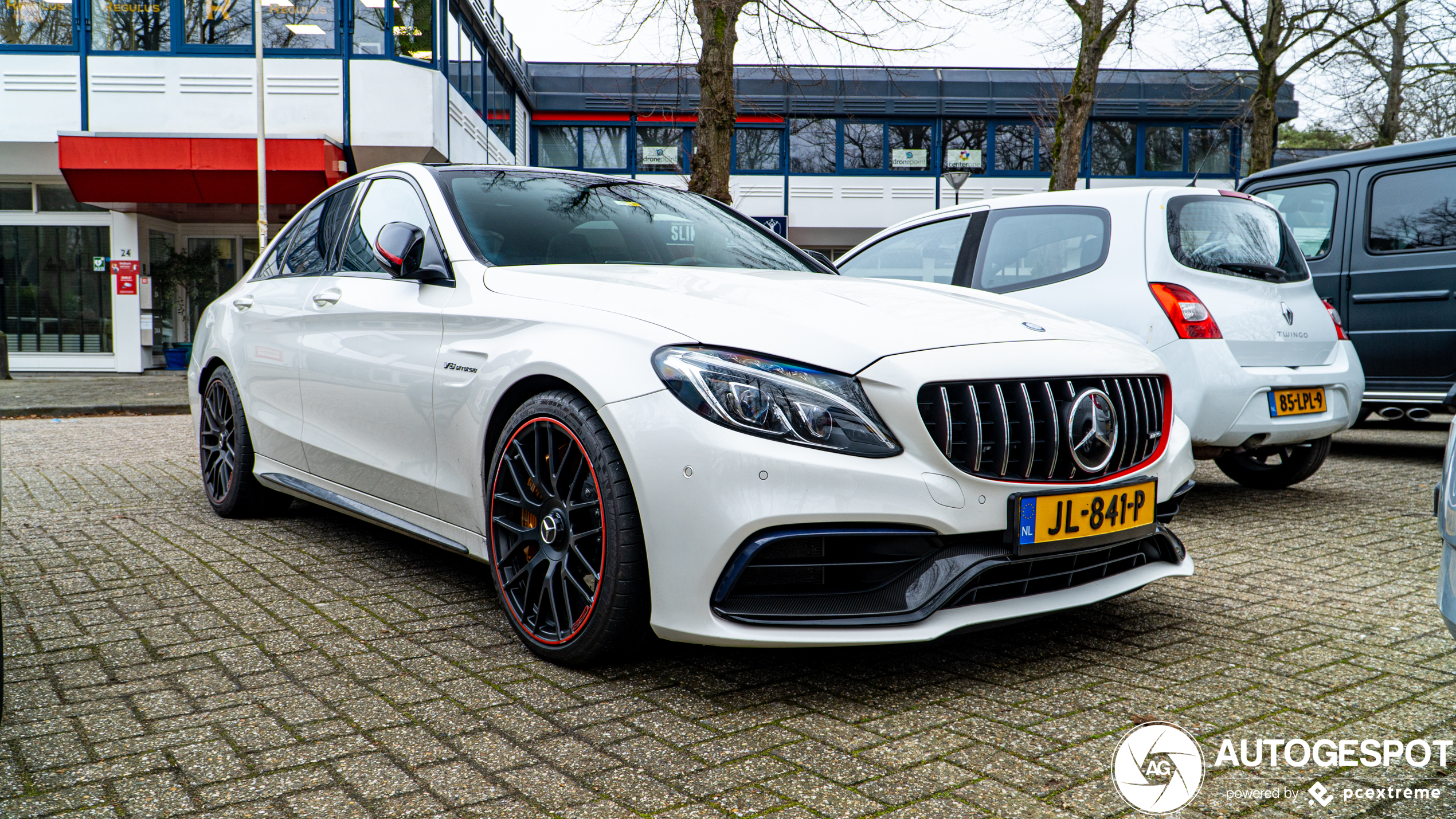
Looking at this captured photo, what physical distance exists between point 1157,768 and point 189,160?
17391 millimetres

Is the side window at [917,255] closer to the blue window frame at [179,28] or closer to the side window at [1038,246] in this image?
the side window at [1038,246]

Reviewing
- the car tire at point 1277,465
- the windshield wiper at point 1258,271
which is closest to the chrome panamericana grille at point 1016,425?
the windshield wiper at point 1258,271

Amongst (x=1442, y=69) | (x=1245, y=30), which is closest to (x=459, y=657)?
(x=1245, y=30)

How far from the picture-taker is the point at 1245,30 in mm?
18344

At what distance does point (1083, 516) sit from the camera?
2795 millimetres

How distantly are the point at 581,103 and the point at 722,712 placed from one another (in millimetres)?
29286

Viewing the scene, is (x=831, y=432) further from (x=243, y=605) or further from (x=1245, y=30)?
(x=1245, y=30)

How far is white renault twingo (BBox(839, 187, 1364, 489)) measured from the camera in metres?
5.06

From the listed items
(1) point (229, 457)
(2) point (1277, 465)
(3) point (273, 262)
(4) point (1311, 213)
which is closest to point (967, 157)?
(4) point (1311, 213)

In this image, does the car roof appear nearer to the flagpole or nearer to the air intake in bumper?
the air intake in bumper

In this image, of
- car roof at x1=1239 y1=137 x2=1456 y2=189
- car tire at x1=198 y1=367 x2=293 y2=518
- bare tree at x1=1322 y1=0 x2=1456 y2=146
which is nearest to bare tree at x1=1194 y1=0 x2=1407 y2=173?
bare tree at x1=1322 y1=0 x2=1456 y2=146

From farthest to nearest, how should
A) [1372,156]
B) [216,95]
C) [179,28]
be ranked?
[179,28] < [216,95] < [1372,156]

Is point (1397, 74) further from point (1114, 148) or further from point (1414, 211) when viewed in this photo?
point (1414, 211)

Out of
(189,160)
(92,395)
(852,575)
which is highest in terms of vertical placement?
(189,160)
